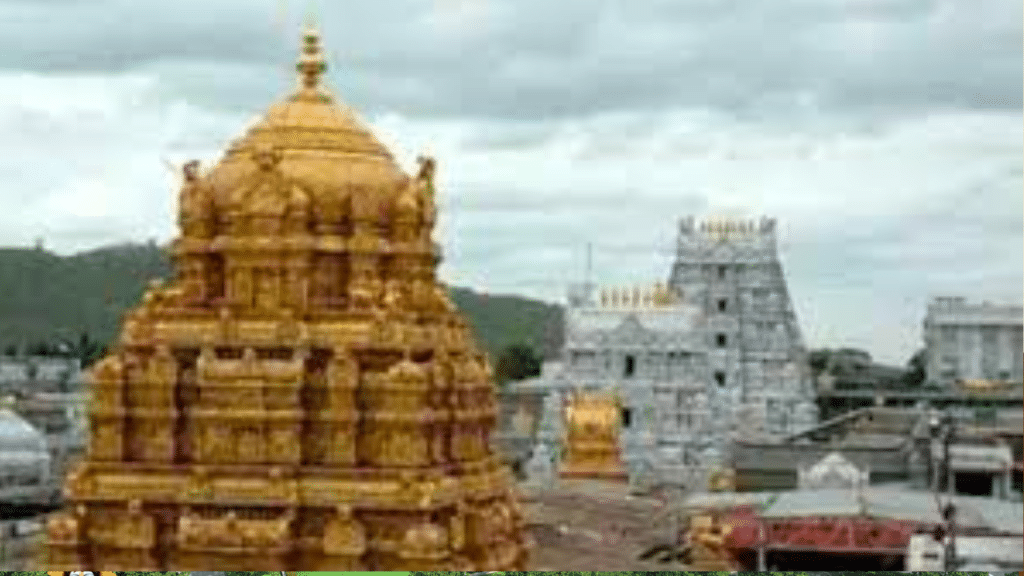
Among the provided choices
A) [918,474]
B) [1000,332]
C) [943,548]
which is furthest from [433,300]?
[1000,332]

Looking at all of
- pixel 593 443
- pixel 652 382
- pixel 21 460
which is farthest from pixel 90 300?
pixel 593 443

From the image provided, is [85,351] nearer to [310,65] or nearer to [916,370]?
[916,370]

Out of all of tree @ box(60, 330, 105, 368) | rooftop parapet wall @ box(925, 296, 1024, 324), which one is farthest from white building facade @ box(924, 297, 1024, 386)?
tree @ box(60, 330, 105, 368)

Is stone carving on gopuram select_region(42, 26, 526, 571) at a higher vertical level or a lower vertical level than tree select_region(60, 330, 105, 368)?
lower

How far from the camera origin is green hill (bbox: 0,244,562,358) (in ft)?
352

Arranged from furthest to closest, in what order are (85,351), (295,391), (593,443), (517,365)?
(85,351) < (517,365) < (593,443) < (295,391)

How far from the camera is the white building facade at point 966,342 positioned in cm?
5816

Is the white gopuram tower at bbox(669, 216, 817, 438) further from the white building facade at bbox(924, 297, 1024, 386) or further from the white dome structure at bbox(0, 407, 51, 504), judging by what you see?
the white dome structure at bbox(0, 407, 51, 504)

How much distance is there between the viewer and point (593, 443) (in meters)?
37.1

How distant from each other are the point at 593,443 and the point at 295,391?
1979 centimetres

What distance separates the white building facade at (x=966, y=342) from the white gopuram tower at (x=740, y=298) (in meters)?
8.43

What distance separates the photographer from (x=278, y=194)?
Answer: 18188mm

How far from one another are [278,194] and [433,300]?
1.62 m

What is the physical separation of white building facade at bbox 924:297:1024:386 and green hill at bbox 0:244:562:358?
1549 inches
